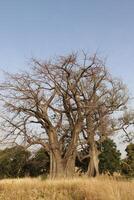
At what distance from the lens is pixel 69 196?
13.8m

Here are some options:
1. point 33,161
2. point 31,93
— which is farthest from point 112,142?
point 31,93

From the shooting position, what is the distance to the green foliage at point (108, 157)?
2023 inches

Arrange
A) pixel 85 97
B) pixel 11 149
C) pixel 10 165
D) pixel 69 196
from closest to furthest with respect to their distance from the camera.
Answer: pixel 69 196 < pixel 11 149 < pixel 85 97 < pixel 10 165

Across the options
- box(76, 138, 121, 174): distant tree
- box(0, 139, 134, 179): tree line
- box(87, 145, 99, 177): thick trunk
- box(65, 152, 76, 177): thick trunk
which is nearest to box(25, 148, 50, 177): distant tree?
box(0, 139, 134, 179): tree line

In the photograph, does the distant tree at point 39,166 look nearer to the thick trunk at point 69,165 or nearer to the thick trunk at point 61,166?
the thick trunk at point 61,166

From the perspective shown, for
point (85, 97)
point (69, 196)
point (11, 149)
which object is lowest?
point (69, 196)

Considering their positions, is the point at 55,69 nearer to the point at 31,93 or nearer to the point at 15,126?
the point at 31,93

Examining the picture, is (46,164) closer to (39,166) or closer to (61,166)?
(39,166)

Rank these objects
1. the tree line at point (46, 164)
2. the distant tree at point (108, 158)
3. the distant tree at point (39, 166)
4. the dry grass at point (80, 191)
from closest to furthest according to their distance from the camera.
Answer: the dry grass at point (80, 191)
the tree line at point (46, 164)
the distant tree at point (39, 166)
the distant tree at point (108, 158)

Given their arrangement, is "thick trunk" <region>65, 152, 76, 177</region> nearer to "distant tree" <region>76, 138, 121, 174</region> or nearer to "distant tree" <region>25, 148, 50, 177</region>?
"distant tree" <region>25, 148, 50, 177</region>

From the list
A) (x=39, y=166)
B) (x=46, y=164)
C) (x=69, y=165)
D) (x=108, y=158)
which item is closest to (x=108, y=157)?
(x=108, y=158)

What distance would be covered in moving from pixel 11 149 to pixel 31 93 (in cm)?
538

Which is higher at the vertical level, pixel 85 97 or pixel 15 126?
pixel 85 97

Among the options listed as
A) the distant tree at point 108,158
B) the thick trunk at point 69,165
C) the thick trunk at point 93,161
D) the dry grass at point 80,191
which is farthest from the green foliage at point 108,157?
the dry grass at point 80,191
